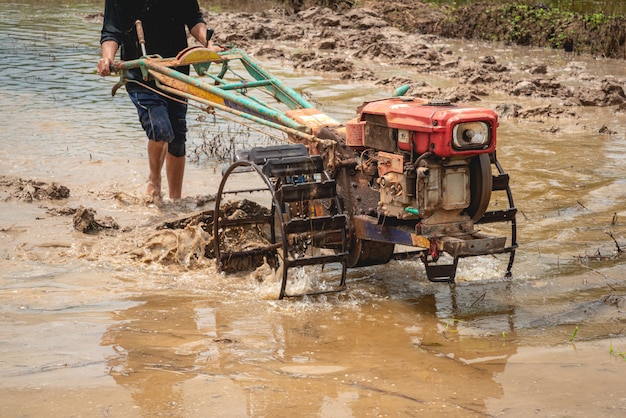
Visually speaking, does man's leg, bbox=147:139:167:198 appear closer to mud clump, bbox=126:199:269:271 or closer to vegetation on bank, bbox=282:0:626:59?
mud clump, bbox=126:199:269:271

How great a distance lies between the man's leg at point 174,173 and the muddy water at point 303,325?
16 cm

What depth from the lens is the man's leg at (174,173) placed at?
777cm

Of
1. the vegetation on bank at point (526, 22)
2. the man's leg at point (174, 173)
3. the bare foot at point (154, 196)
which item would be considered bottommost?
the bare foot at point (154, 196)

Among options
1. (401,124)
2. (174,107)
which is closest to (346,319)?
(401,124)

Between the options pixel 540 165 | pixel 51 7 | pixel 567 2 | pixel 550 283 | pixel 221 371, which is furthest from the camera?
pixel 51 7

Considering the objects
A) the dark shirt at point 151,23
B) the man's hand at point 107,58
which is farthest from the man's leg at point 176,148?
the man's hand at point 107,58

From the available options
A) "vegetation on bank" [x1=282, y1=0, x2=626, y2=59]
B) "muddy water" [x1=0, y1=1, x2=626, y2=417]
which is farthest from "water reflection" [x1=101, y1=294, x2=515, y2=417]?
"vegetation on bank" [x1=282, y1=0, x2=626, y2=59]

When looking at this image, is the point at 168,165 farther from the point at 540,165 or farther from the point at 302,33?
the point at 302,33

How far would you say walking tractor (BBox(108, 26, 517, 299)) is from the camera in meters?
4.84

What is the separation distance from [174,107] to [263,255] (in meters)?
2.11

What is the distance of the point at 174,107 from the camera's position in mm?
7594

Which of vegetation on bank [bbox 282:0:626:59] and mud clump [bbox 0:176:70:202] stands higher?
vegetation on bank [bbox 282:0:626:59]

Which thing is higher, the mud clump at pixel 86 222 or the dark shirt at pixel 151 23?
the dark shirt at pixel 151 23

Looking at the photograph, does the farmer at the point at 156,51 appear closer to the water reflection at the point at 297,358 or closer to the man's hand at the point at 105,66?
the man's hand at the point at 105,66
